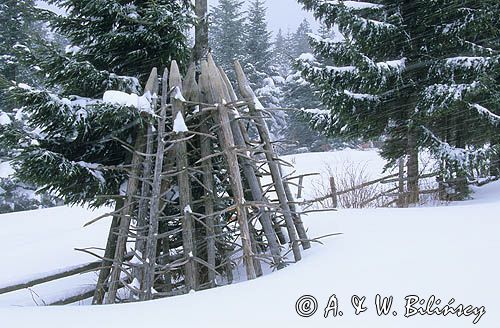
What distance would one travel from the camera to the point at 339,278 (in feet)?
10.2

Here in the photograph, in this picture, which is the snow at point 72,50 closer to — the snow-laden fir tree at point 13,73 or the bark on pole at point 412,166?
the snow-laden fir tree at point 13,73

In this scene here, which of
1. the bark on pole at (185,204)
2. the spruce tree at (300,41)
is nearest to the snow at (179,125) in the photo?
the bark on pole at (185,204)

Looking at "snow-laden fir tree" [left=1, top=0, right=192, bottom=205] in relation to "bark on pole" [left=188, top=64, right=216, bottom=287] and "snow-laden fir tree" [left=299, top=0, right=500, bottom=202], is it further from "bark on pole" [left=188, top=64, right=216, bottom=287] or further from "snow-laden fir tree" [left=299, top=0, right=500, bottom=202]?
"snow-laden fir tree" [left=299, top=0, right=500, bottom=202]

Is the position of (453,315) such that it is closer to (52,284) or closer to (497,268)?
(497,268)

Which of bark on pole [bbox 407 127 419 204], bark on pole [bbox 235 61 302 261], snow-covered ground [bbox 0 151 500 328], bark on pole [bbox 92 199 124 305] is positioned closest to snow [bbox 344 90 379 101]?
bark on pole [bbox 407 127 419 204]

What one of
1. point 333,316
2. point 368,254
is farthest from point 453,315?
point 368,254

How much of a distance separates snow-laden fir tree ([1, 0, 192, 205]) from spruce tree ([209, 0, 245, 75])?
2511 cm

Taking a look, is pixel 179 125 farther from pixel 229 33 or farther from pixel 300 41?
pixel 300 41

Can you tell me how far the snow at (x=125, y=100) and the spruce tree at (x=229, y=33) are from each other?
2656 centimetres

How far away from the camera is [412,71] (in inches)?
338

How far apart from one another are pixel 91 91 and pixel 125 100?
5.22 feet

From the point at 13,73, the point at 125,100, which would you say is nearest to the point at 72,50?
the point at 125,100

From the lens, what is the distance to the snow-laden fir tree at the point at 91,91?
4.27 metres

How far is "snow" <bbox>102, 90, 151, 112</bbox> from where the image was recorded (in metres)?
3.83
